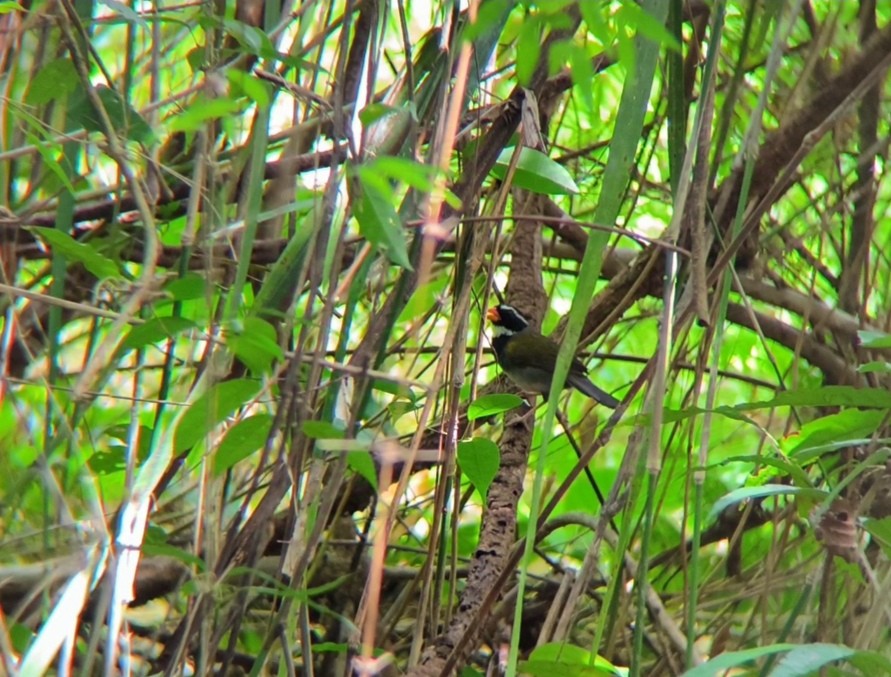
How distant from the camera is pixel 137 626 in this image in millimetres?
2654

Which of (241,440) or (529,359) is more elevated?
(529,359)

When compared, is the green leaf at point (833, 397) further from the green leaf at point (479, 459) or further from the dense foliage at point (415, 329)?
the green leaf at point (479, 459)

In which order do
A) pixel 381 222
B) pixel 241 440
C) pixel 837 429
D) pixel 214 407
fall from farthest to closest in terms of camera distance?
1. pixel 837 429
2. pixel 241 440
3. pixel 214 407
4. pixel 381 222

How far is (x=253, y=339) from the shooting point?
1374 millimetres

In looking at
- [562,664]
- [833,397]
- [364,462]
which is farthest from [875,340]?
[364,462]

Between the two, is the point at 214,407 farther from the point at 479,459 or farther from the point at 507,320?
the point at 507,320

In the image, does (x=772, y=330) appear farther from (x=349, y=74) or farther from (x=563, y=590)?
(x=349, y=74)

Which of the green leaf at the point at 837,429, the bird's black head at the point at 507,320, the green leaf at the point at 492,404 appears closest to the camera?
the green leaf at the point at 837,429

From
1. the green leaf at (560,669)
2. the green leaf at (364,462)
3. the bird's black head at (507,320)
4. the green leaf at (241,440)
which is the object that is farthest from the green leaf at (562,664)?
the bird's black head at (507,320)

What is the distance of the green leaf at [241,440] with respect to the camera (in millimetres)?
1567

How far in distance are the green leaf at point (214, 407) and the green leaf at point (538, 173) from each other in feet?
1.99

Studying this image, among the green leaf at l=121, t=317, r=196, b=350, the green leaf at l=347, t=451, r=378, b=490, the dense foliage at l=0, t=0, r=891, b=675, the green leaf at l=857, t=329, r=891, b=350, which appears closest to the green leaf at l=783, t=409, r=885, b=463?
the dense foliage at l=0, t=0, r=891, b=675

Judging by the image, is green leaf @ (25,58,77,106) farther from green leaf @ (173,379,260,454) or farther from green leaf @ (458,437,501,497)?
green leaf @ (458,437,501,497)

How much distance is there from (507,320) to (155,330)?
6.67 ft
